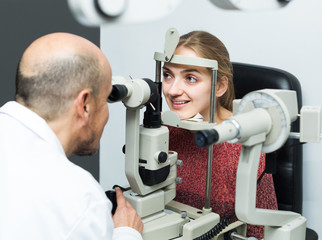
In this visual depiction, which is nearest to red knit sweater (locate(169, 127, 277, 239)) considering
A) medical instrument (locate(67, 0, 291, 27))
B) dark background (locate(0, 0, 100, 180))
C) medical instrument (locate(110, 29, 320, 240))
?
medical instrument (locate(110, 29, 320, 240))

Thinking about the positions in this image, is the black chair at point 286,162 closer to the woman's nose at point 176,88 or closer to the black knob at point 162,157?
the woman's nose at point 176,88

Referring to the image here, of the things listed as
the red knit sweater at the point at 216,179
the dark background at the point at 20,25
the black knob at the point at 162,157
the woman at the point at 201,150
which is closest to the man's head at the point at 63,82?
the black knob at the point at 162,157

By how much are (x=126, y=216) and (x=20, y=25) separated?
155 cm

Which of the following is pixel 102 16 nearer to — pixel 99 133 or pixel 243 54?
pixel 243 54

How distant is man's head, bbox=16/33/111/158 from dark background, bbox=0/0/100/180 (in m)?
1.33

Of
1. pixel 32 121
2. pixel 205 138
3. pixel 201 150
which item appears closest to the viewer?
pixel 205 138

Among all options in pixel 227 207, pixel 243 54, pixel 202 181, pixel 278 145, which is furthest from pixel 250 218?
pixel 243 54

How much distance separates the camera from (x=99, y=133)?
116 centimetres

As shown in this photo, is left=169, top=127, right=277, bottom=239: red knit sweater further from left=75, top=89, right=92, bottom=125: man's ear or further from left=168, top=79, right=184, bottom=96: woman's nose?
left=75, top=89, right=92, bottom=125: man's ear

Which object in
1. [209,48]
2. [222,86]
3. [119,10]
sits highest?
[119,10]

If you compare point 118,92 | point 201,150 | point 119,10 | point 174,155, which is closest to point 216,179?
point 201,150

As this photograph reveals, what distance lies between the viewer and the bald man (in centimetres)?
89

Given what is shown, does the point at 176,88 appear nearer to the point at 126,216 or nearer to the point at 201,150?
the point at 201,150

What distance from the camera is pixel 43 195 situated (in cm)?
88
